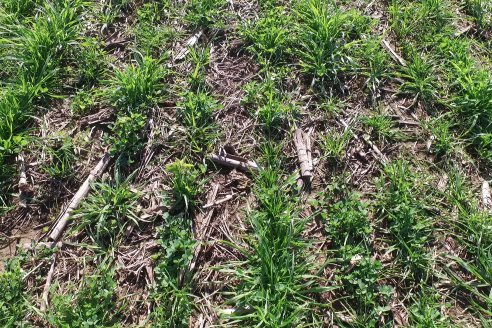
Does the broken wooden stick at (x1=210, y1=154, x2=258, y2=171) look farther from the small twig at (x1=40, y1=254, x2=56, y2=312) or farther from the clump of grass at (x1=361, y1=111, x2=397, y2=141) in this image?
the small twig at (x1=40, y1=254, x2=56, y2=312)

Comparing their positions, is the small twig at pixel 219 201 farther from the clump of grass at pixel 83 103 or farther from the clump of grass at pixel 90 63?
the clump of grass at pixel 90 63

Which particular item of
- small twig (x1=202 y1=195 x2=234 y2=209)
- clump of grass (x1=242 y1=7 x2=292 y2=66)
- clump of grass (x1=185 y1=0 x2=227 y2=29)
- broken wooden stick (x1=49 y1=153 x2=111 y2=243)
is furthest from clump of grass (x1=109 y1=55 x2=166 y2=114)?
small twig (x1=202 y1=195 x2=234 y2=209)

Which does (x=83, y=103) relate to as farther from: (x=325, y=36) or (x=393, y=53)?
(x=393, y=53)

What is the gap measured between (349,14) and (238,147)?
1.47 metres

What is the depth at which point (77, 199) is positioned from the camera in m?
2.82

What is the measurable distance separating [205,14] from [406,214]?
7.21 ft

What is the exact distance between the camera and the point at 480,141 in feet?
10.1

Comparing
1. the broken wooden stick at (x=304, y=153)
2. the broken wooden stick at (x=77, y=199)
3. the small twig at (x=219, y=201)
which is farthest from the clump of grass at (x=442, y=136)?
the broken wooden stick at (x=77, y=199)

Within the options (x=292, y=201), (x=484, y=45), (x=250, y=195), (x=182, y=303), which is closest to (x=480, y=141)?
(x=484, y=45)

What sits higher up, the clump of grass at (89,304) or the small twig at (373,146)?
the small twig at (373,146)

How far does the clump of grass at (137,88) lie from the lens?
124 inches

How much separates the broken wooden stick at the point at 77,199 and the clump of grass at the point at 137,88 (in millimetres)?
409

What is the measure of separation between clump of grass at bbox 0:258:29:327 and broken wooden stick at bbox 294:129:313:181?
1.82m

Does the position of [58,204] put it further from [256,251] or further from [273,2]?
[273,2]
